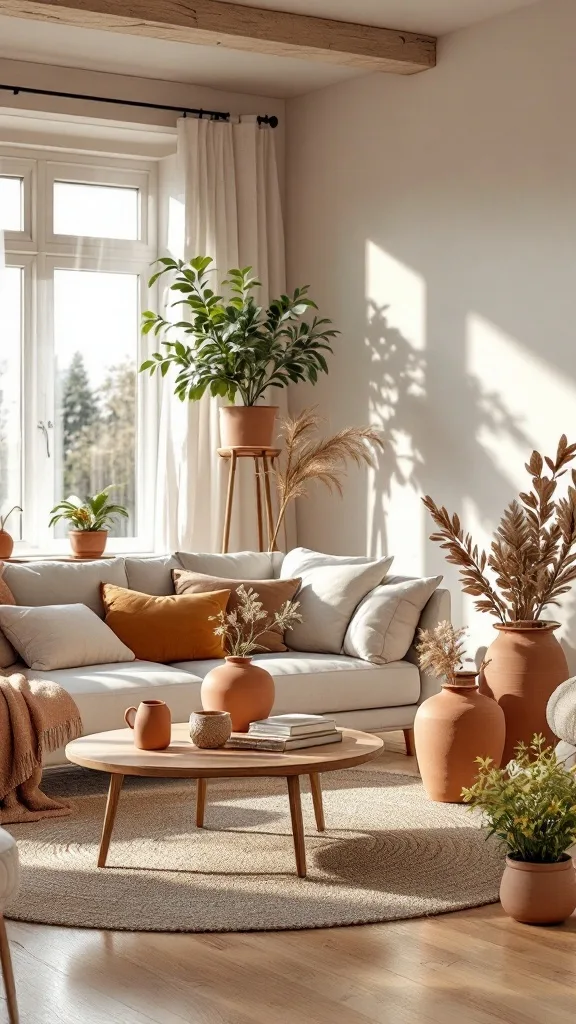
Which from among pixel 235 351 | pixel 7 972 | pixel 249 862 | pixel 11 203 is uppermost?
pixel 11 203

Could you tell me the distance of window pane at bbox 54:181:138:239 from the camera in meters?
7.09

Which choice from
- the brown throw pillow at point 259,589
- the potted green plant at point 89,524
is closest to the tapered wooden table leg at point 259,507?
the potted green plant at point 89,524

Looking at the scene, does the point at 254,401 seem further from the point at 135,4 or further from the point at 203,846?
the point at 203,846

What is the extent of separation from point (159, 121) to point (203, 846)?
4.20m

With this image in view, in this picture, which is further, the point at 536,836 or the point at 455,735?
the point at 455,735

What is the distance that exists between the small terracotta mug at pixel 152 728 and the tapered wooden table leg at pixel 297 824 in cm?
39

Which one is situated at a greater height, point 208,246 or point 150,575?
point 208,246

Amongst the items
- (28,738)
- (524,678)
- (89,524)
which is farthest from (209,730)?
(89,524)

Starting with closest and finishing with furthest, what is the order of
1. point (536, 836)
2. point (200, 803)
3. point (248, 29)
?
point (536, 836), point (200, 803), point (248, 29)

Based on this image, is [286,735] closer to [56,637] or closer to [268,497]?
[56,637]

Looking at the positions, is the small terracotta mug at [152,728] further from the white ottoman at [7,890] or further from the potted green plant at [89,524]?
the potted green plant at [89,524]

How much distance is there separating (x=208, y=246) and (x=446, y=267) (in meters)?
1.43

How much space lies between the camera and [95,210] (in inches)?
283

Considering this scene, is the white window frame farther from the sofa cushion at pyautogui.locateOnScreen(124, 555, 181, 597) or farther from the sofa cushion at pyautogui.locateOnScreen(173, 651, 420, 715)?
the sofa cushion at pyautogui.locateOnScreen(173, 651, 420, 715)
